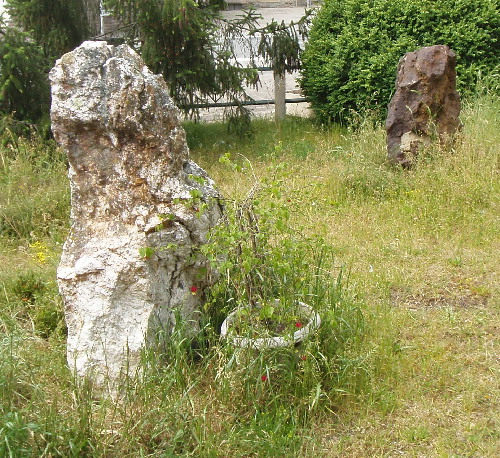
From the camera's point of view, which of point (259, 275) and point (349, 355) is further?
point (349, 355)

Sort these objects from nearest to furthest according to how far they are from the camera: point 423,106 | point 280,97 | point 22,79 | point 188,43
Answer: point 423,106, point 22,79, point 188,43, point 280,97

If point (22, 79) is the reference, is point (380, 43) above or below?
above

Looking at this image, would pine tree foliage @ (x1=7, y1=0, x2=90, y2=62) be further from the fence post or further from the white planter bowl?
the white planter bowl

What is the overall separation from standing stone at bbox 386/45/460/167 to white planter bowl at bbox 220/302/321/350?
156 inches

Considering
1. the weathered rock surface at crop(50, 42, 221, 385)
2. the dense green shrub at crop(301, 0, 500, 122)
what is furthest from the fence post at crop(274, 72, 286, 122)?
the weathered rock surface at crop(50, 42, 221, 385)

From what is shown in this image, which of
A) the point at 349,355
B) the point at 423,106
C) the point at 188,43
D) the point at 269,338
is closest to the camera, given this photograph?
the point at 269,338

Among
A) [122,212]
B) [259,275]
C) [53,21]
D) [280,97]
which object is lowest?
[259,275]

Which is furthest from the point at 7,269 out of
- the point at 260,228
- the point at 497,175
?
the point at 497,175

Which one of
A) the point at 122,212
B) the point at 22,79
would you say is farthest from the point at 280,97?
the point at 122,212

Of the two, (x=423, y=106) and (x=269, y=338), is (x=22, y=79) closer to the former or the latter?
(x=423, y=106)

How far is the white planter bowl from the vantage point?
3.81m

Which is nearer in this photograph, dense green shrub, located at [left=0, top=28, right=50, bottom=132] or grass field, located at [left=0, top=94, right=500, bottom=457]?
grass field, located at [left=0, top=94, right=500, bottom=457]

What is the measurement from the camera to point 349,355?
13.5 ft

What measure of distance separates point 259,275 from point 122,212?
34.2 inches
